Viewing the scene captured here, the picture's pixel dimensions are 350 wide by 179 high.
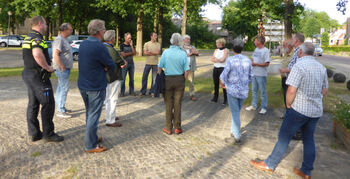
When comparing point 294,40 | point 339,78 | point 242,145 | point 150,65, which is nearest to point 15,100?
point 150,65

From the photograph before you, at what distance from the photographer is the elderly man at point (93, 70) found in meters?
4.01

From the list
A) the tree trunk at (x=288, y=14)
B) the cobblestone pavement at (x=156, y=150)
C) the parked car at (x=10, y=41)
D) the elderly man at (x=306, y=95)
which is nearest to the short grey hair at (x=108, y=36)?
the cobblestone pavement at (x=156, y=150)

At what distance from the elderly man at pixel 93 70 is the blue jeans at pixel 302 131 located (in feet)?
8.70

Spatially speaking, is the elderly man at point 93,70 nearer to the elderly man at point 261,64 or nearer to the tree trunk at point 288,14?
the elderly man at point 261,64

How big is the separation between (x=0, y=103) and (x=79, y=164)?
16.7 feet

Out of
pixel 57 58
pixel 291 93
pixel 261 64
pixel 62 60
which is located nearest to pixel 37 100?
pixel 57 58

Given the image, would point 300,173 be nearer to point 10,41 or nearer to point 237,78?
point 237,78

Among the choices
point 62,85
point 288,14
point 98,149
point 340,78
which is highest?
point 288,14

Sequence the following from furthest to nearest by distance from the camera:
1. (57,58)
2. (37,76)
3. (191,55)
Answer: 1. (191,55)
2. (57,58)
3. (37,76)

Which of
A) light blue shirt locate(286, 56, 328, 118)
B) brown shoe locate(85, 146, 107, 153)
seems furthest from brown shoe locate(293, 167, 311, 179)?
brown shoe locate(85, 146, 107, 153)

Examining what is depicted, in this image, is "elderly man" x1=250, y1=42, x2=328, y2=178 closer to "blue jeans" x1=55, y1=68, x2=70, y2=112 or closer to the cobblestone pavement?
the cobblestone pavement

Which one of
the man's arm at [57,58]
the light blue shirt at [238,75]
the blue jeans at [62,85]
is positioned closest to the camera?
the light blue shirt at [238,75]

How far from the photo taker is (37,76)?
177 inches

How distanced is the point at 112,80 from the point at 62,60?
4.61ft
